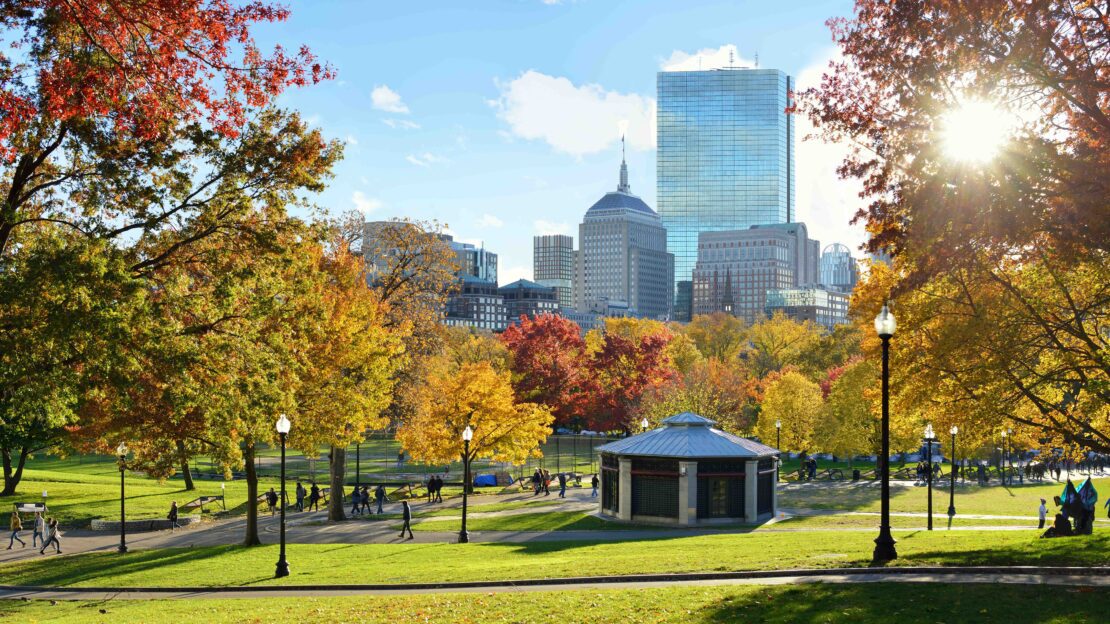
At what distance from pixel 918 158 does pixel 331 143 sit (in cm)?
1163

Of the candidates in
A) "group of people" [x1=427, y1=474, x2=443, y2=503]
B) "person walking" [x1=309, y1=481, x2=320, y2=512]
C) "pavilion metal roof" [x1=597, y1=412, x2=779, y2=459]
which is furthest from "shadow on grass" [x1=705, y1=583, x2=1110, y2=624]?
"person walking" [x1=309, y1=481, x2=320, y2=512]

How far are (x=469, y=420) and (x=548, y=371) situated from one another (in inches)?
1327

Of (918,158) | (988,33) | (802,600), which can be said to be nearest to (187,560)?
(802,600)

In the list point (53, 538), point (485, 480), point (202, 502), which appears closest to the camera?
point (53, 538)

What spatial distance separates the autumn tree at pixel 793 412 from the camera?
63.1 meters

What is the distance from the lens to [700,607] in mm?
15438

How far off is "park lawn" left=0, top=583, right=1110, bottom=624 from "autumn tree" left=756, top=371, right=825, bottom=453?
156ft

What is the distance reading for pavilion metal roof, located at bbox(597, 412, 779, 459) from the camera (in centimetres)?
3741

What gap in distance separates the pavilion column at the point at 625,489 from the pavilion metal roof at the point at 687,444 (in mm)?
534

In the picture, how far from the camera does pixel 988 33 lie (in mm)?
16766

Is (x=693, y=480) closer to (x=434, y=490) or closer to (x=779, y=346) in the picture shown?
(x=434, y=490)

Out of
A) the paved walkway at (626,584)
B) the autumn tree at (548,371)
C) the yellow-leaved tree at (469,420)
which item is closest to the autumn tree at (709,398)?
the autumn tree at (548,371)

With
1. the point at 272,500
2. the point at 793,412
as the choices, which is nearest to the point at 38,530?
the point at 272,500

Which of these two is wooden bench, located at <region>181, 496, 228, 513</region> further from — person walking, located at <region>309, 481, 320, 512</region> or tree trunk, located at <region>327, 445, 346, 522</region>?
tree trunk, located at <region>327, 445, 346, 522</region>
